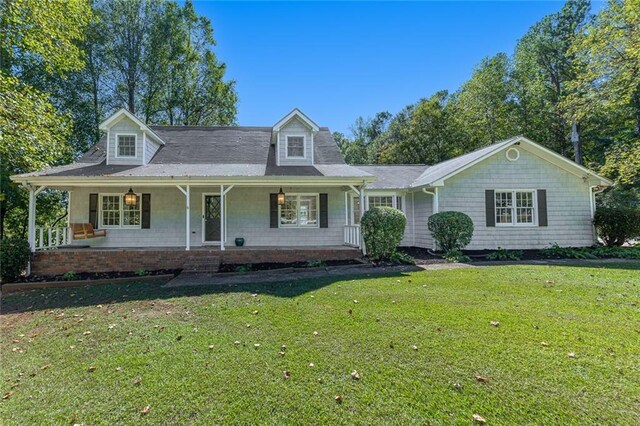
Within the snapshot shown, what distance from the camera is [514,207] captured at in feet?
42.0

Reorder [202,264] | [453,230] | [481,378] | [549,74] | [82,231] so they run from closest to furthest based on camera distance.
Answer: [481,378], [202,264], [82,231], [453,230], [549,74]

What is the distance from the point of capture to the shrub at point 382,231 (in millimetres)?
10078

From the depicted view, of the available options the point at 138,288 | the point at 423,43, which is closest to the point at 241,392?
the point at 138,288

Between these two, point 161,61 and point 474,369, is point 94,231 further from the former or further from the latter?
point 161,61

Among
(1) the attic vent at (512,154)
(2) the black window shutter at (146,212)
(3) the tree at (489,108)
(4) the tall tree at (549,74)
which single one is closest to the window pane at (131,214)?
(2) the black window shutter at (146,212)

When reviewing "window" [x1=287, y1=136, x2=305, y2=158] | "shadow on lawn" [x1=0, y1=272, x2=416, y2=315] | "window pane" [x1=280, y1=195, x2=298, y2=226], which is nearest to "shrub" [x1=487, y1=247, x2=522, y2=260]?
"shadow on lawn" [x1=0, y1=272, x2=416, y2=315]

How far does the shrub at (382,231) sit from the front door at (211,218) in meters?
5.96

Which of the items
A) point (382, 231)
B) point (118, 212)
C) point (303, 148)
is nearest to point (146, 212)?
point (118, 212)

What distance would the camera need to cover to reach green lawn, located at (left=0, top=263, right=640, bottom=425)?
284cm

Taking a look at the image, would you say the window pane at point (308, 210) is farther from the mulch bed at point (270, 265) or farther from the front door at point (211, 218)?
the front door at point (211, 218)

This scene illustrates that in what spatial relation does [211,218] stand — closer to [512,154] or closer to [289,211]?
[289,211]

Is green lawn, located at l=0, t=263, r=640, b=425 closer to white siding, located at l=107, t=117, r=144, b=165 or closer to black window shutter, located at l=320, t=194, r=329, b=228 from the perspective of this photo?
black window shutter, located at l=320, t=194, r=329, b=228

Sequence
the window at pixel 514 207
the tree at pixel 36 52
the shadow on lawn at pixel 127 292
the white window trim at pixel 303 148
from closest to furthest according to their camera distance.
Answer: the shadow on lawn at pixel 127 292, the tree at pixel 36 52, the window at pixel 514 207, the white window trim at pixel 303 148

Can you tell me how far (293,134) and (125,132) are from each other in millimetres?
6715
